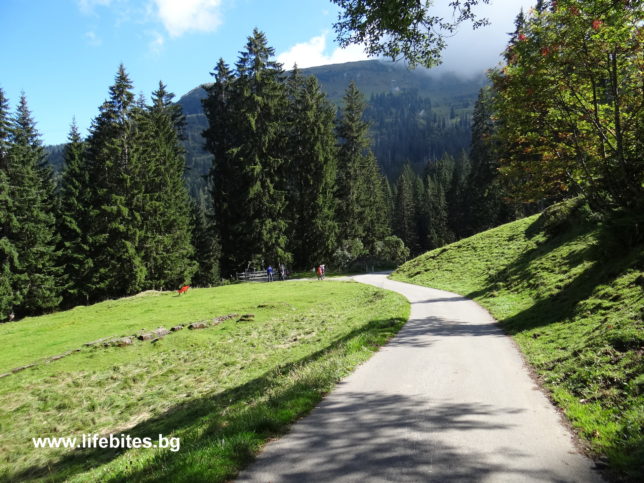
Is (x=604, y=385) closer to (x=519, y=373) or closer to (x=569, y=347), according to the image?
(x=519, y=373)

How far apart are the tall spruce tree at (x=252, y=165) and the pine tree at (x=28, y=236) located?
→ 1855 centimetres

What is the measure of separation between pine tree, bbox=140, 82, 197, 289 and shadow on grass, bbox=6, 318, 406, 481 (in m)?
34.7

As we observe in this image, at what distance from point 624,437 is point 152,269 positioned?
143ft

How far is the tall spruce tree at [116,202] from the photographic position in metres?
39.4

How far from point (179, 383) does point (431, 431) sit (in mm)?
9853

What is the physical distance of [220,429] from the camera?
620 centimetres

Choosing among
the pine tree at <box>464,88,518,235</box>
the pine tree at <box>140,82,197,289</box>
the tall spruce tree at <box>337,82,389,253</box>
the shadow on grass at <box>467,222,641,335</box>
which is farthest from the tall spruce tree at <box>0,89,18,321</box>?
the pine tree at <box>464,88,518,235</box>

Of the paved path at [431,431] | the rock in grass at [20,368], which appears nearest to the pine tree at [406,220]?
the rock in grass at [20,368]

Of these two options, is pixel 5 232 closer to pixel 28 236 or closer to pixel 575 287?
pixel 28 236

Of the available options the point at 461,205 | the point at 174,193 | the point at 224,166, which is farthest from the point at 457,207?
the point at 174,193

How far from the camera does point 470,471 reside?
4.38 metres

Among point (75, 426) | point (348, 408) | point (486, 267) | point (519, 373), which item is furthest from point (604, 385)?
point (486, 267)

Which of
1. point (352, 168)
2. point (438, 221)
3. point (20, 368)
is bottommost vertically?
point (20, 368)

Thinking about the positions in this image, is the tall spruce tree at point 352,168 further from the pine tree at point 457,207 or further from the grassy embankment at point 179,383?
the pine tree at point 457,207
